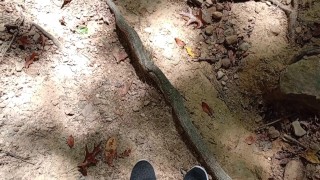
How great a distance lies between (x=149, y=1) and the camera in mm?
4246

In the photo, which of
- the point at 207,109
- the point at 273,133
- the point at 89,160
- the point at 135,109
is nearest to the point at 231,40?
the point at 207,109

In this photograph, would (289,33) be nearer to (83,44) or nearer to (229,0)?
(229,0)

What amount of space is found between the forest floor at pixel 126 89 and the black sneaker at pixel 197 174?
10 cm

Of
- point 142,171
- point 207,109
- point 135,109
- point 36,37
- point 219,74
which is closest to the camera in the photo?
point 142,171

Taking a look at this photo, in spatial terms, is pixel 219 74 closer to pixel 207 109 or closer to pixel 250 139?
pixel 207 109

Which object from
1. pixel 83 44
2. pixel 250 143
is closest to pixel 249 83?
pixel 250 143

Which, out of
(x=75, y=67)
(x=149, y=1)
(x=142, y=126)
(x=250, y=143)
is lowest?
(x=250, y=143)

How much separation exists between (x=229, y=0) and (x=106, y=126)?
2226 millimetres

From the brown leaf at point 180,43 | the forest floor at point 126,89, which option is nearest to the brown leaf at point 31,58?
the forest floor at point 126,89

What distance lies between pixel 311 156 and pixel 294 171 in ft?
0.79

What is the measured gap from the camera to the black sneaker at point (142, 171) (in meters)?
3.28

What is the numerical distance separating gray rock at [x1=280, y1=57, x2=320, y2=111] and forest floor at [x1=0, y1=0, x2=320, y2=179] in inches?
8.9

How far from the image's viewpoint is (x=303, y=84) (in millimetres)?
3535

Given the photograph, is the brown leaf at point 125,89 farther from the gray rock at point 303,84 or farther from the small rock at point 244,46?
the gray rock at point 303,84
